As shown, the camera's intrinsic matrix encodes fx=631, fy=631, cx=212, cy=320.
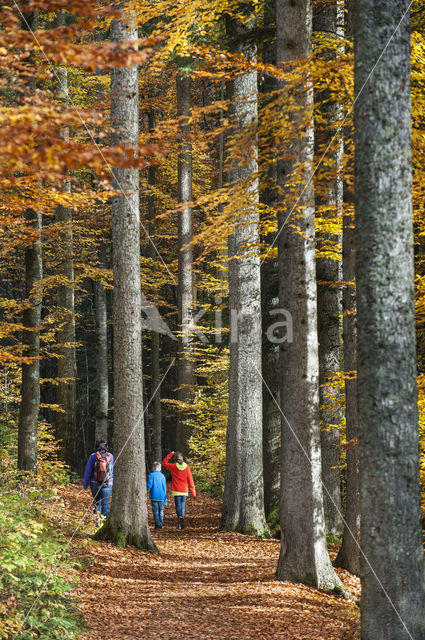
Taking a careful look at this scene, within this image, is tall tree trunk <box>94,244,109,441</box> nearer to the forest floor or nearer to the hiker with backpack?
the hiker with backpack

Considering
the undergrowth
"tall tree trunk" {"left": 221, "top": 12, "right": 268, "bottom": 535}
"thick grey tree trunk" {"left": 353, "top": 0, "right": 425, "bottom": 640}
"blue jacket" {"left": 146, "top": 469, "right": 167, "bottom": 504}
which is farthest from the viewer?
"blue jacket" {"left": 146, "top": 469, "right": 167, "bottom": 504}

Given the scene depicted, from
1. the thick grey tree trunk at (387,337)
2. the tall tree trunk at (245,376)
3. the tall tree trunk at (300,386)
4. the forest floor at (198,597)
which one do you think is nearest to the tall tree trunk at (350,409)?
the forest floor at (198,597)

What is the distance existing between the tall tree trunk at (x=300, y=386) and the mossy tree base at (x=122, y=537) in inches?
105

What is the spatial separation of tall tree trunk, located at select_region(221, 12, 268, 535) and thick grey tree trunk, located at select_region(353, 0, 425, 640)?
6.84 metres

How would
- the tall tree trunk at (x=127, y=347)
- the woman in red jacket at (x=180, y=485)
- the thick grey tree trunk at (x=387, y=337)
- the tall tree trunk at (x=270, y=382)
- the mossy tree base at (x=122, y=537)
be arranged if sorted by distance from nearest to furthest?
the thick grey tree trunk at (x=387, y=337) → the mossy tree base at (x=122, y=537) → the tall tree trunk at (x=127, y=347) → the woman in red jacket at (x=180, y=485) → the tall tree trunk at (x=270, y=382)

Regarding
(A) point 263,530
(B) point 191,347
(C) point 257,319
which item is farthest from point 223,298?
(A) point 263,530

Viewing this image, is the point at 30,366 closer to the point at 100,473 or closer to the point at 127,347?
the point at 100,473

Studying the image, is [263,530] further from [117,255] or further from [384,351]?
[384,351]

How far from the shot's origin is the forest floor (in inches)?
253

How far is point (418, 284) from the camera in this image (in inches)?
313

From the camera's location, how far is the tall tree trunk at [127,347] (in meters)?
9.81

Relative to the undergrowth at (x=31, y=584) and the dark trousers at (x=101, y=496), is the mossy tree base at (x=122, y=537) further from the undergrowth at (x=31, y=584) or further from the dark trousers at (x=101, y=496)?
the undergrowth at (x=31, y=584)

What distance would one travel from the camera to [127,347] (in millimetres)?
10062

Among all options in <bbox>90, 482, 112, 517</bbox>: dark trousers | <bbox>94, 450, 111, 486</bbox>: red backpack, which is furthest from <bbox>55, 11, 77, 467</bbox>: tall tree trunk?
<bbox>94, 450, 111, 486</bbox>: red backpack
